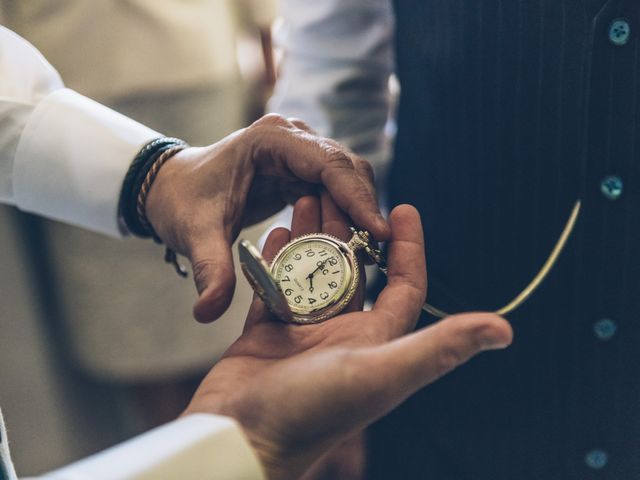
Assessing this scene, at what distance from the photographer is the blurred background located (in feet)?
6.72

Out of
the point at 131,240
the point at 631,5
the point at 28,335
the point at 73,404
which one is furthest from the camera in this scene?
the point at 73,404

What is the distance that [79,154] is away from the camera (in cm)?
129

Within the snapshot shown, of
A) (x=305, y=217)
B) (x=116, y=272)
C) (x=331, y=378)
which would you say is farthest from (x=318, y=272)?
(x=116, y=272)

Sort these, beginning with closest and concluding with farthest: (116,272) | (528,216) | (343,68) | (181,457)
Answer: (181,457), (528,216), (343,68), (116,272)

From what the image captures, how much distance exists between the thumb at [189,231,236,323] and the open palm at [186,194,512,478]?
66mm

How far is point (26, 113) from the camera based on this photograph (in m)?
1.29

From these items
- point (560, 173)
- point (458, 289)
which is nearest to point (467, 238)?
point (458, 289)

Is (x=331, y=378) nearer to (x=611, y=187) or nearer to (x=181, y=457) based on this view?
(x=181, y=457)

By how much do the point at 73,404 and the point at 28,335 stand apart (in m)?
0.33

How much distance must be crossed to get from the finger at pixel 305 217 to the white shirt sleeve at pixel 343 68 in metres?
0.40

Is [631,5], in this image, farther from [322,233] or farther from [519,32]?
[322,233]

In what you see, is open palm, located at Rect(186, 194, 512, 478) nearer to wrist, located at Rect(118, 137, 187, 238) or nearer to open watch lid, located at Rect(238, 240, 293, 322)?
open watch lid, located at Rect(238, 240, 293, 322)

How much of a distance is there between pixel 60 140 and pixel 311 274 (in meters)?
0.54

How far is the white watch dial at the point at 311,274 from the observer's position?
3.42 ft
